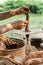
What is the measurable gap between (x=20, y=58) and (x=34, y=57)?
7 centimetres

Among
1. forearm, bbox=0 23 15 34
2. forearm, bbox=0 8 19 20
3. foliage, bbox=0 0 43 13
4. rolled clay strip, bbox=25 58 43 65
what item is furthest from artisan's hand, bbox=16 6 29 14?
foliage, bbox=0 0 43 13

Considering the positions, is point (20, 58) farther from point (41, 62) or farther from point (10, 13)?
point (10, 13)

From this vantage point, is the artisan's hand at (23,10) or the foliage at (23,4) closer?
the artisan's hand at (23,10)

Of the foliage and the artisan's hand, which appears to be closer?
the artisan's hand

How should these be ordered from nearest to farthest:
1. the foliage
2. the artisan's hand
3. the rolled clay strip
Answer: the rolled clay strip → the artisan's hand → the foliage

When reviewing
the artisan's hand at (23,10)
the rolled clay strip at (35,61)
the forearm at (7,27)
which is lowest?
the rolled clay strip at (35,61)

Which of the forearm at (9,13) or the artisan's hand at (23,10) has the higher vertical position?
the artisan's hand at (23,10)

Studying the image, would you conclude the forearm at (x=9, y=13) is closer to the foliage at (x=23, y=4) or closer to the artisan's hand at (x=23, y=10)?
the artisan's hand at (x=23, y=10)

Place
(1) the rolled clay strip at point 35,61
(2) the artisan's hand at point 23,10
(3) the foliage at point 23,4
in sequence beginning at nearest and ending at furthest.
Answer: (1) the rolled clay strip at point 35,61 < (2) the artisan's hand at point 23,10 < (3) the foliage at point 23,4

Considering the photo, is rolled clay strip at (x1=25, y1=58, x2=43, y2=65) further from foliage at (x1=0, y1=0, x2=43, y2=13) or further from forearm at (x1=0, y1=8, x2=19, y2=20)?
foliage at (x1=0, y1=0, x2=43, y2=13)

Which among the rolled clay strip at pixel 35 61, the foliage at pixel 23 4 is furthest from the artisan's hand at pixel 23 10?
the foliage at pixel 23 4

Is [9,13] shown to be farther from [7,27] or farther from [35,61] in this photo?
[35,61]

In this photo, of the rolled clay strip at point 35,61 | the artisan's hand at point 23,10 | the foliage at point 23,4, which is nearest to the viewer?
the rolled clay strip at point 35,61

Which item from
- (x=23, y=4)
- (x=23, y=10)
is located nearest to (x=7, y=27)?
(x=23, y=10)
